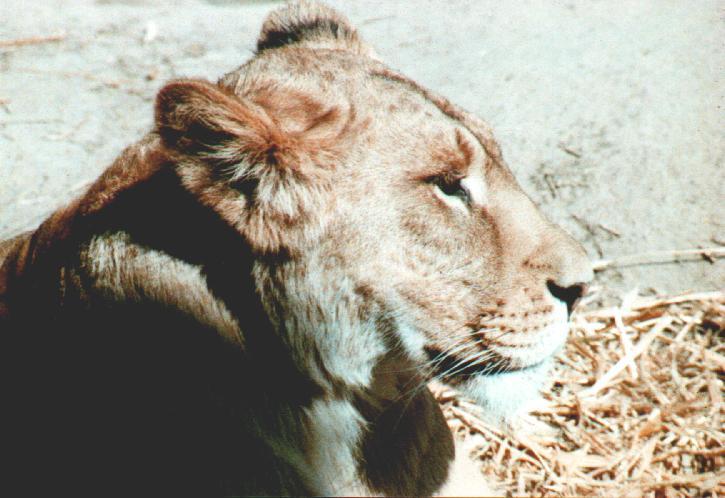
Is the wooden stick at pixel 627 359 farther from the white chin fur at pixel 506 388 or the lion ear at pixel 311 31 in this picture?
the lion ear at pixel 311 31

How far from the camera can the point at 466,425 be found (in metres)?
3.08

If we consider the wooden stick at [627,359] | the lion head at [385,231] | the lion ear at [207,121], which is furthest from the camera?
the wooden stick at [627,359]

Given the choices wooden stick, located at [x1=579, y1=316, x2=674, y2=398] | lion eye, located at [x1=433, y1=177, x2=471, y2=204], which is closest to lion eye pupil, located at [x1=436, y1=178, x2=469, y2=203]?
lion eye, located at [x1=433, y1=177, x2=471, y2=204]

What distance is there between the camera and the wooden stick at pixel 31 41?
571 centimetres

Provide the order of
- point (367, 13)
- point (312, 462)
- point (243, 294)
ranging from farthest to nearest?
point (367, 13) → point (312, 462) → point (243, 294)

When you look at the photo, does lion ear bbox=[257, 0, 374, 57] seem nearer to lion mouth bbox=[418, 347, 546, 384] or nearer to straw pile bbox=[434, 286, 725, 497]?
lion mouth bbox=[418, 347, 546, 384]

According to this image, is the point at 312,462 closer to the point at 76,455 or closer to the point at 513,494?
the point at 76,455

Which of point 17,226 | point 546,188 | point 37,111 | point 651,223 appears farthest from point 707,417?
point 37,111

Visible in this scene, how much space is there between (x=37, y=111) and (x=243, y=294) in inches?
141

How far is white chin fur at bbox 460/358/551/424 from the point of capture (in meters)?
2.11

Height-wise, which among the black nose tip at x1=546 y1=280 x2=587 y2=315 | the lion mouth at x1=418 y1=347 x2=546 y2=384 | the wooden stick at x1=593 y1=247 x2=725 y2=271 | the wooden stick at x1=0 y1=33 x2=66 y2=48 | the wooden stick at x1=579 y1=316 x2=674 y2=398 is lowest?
the wooden stick at x1=0 y1=33 x2=66 y2=48

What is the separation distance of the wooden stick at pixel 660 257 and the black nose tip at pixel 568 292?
1.49m

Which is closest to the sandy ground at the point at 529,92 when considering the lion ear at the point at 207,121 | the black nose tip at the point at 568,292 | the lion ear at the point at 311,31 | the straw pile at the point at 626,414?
the straw pile at the point at 626,414

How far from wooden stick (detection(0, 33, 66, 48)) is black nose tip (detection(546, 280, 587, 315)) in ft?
16.0
